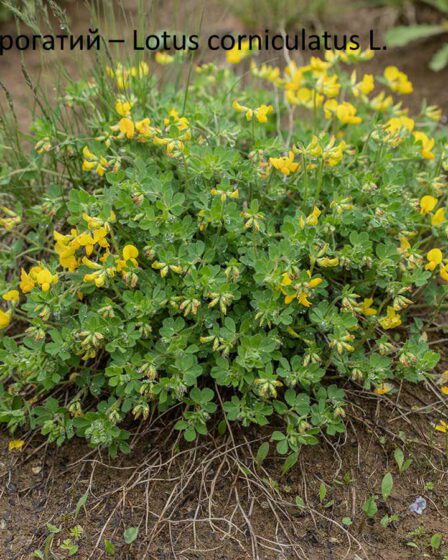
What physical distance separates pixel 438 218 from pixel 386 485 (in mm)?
938

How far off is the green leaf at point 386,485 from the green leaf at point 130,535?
2.68ft

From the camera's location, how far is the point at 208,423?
252 cm

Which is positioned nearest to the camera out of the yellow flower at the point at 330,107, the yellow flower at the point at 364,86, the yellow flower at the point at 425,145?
the yellow flower at the point at 425,145

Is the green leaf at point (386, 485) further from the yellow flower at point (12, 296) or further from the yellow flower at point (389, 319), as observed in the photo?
the yellow flower at point (12, 296)

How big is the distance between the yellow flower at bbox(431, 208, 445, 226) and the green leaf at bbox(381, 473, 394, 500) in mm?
890

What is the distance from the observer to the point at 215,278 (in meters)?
2.25

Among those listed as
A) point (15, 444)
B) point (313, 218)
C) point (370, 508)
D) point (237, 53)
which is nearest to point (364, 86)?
point (237, 53)

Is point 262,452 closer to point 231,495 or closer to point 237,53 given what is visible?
point 231,495

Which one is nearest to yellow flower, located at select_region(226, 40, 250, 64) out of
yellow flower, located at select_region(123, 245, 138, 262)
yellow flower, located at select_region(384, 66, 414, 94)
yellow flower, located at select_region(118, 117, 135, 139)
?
yellow flower, located at select_region(384, 66, 414, 94)

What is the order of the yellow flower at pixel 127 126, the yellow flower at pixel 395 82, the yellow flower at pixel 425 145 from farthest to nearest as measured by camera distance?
1. the yellow flower at pixel 395 82
2. the yellow flower at pixel 425 145
3. the yellow flower at pixel 127 126

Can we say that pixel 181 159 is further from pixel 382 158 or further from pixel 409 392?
pixel 409 392

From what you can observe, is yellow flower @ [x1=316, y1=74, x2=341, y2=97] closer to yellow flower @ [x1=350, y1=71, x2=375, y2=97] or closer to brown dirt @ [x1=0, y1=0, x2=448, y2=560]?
yellow flower @ [x1=350, y1=71, x2=375, y2=97]

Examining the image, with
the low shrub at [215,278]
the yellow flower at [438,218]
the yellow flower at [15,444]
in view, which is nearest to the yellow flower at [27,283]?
the low shrub at [215,278]

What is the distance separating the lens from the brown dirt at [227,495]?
225cm
